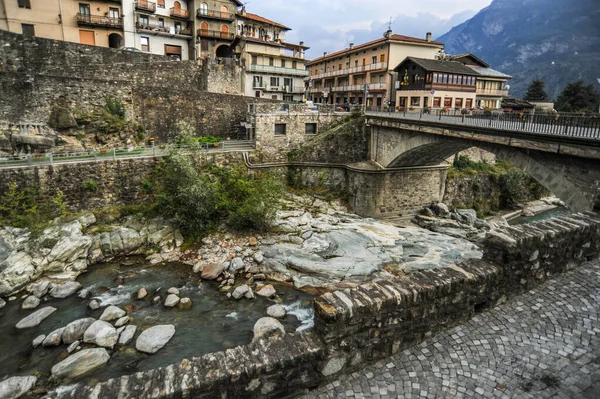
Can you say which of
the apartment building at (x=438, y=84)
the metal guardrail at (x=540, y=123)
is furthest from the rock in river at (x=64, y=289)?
the apartment building at (x=438, y=84)

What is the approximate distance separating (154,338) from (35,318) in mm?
5395

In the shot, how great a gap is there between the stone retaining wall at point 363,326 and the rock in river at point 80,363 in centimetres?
915

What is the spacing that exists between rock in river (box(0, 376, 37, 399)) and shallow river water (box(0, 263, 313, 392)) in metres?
0.48

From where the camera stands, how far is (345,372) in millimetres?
4777

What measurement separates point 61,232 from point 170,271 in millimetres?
6272

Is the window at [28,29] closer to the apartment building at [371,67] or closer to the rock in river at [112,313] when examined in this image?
the apartment building at [371,67]

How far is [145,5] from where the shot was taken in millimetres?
36344

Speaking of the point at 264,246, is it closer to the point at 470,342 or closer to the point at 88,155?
the point at 88,155

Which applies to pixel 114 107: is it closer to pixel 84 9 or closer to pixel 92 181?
pixel 92 181

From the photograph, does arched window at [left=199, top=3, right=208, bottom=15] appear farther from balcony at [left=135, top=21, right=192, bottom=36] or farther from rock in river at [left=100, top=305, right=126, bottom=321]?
rock in river at [left=100, top=305, right=126, bottom=321]

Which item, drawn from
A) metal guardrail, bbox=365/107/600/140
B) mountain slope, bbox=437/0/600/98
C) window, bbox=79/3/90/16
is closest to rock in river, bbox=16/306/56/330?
metal guardrail, bbox=365/107/600/140

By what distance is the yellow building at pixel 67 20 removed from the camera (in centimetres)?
3089

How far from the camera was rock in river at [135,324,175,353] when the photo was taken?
12352 mm

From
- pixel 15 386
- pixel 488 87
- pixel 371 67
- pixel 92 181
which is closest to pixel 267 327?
pixel 15 386
